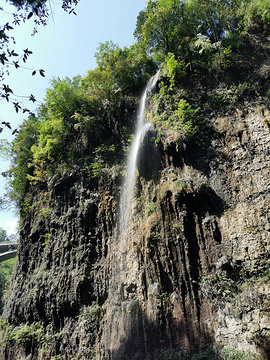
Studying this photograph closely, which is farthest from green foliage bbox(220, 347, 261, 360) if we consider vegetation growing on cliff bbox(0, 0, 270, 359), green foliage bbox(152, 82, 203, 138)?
green foliage bbox(152, 82, 203, 138)

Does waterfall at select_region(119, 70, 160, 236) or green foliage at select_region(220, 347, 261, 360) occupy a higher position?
waterfall at select_region(119, 70, 160, 236)

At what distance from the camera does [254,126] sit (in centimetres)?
852

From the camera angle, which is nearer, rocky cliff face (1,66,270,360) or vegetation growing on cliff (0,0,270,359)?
rocky cliff face (1,66,270,360)

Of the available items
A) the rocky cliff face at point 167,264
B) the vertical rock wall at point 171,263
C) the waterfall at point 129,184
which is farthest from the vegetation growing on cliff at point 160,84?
the vertical rock wall at point 171,263

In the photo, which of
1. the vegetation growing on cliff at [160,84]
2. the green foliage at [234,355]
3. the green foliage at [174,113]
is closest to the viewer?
the green foliage at [234,355]

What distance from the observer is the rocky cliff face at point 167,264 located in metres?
6.55

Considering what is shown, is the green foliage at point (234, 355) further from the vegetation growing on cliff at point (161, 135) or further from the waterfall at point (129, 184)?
the waterfall at point (129, 184)

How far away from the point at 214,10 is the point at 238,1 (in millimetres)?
1273

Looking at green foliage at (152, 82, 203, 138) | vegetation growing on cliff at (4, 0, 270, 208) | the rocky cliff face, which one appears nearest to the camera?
the rocky cliff face

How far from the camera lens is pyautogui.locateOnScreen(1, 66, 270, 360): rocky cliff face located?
6.55 m

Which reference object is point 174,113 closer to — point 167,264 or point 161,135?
A: point 161,135

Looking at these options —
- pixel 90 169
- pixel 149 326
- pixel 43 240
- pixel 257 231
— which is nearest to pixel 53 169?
pixel 90 169

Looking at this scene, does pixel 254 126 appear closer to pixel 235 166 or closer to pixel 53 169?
pixel 235 166

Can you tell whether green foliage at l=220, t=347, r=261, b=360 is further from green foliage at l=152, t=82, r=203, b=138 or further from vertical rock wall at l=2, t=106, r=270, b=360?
green foliage at l=152, t=82, r=203, b=138
